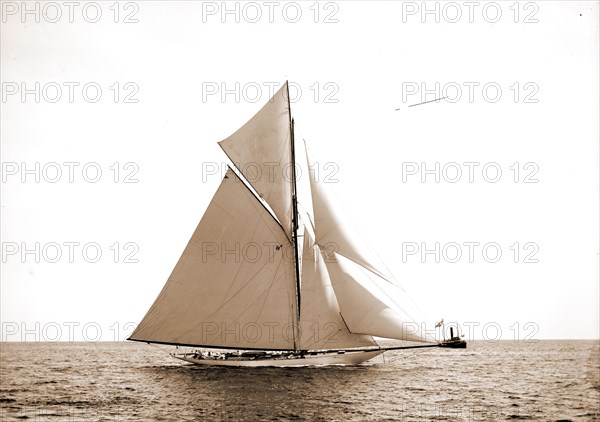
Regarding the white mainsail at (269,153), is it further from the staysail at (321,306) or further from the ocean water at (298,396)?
the ocean water at (298,396)

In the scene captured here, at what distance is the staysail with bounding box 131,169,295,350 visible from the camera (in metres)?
53.4

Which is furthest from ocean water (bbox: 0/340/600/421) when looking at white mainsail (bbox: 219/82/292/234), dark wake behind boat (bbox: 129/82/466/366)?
white mainsail (bbox: 219/82/292/234)

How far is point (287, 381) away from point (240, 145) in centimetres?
1731

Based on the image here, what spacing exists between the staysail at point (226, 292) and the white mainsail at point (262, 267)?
7 centimetres

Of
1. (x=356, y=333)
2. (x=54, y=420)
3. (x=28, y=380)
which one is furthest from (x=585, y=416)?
(x=28, y=380)

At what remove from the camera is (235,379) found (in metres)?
50.2

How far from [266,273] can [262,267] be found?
0.52 m

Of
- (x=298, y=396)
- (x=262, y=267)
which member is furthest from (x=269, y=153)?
(x=298, y=396)

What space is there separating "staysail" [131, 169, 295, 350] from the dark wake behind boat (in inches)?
2.8

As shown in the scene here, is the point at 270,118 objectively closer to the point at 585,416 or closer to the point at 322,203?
the point at 322,203

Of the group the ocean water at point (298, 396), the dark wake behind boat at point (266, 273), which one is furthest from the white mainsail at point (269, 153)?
the ocean water at point (298, 396)

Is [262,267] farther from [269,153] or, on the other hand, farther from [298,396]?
[298,396]

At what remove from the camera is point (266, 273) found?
177 ft

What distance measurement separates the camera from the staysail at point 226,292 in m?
53.4
